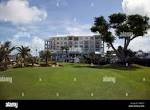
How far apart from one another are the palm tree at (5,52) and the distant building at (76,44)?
51 centimetres

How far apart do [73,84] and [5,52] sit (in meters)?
1.14

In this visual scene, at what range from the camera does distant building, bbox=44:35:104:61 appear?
3.78 m

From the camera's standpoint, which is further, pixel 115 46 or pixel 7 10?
pixel 115 46

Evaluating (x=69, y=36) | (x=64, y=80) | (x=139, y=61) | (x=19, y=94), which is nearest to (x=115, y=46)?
(x=139, y=61)

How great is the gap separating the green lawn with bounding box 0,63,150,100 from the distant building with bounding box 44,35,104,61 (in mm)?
358

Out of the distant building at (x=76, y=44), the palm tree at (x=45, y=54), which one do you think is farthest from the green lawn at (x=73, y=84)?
the distant building at (x=76, y=44)

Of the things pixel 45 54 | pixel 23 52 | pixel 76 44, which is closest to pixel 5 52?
pixel 23 52

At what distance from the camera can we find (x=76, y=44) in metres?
3.94

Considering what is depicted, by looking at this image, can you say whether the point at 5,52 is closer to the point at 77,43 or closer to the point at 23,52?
the point at 23,52

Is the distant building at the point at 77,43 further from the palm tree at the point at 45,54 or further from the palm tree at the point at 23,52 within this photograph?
the palm tree at the point at 23,52
